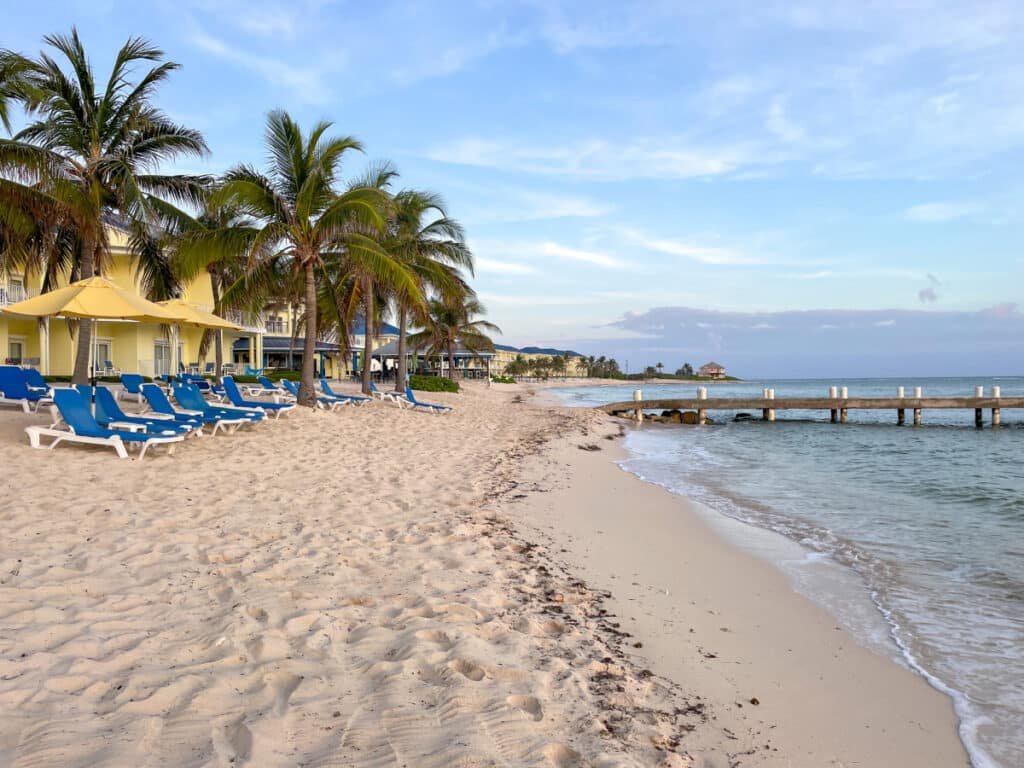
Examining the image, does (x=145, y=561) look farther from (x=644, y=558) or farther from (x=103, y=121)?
(x=103, y=121)

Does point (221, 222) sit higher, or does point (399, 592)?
point (221, 222)

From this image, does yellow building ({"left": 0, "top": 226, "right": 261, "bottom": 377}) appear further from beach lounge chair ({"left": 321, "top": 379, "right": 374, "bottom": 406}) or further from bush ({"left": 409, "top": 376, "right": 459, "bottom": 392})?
bush ({"left": 409, "top": 376, "right": 459, "bottom": 392})

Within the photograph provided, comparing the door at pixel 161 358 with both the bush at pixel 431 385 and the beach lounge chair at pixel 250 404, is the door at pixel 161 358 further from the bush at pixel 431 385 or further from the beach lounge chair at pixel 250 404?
the beach lounge chair at pixel 250 404

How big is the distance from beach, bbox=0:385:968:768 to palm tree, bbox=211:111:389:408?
902 centimetres

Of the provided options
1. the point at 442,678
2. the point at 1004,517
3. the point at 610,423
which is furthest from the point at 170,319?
the point at 610,423

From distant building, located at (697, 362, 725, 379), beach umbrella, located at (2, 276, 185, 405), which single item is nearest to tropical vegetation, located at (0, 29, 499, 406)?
beach umbrella, located at (2, 276, 185, 405)

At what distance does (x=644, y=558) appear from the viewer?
235 inches

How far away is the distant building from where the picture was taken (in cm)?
16938

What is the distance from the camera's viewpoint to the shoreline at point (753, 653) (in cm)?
298

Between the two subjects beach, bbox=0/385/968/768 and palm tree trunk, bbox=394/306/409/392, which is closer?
beach, bbox=0/385/968/768

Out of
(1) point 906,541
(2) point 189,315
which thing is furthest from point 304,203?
(1) point 906,541

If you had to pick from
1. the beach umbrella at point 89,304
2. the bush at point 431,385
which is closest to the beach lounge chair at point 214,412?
the beach umbrella at point 89,304

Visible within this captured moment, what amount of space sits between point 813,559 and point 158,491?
666cm

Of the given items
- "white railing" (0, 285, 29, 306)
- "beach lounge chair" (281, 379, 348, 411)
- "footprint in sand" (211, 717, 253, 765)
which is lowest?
"footprint in sand" (211, 717, 253, 765)
